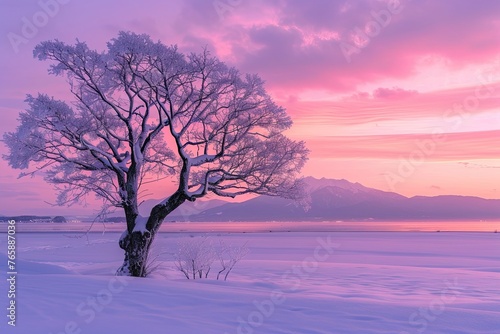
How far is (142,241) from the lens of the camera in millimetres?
16500

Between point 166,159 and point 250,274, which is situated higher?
point 166,159

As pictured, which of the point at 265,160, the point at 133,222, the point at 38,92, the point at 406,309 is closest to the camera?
the point at 406,309

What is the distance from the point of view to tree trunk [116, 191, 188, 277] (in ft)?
53.8

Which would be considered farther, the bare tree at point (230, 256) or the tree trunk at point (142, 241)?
the bare tree at point (230, 256)

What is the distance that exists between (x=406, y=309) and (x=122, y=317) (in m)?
5.66

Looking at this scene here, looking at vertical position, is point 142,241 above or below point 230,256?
above

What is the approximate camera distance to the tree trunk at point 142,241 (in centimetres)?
1641

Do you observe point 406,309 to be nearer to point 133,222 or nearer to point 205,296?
point 205,296

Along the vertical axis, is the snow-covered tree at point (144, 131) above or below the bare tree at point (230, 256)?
above

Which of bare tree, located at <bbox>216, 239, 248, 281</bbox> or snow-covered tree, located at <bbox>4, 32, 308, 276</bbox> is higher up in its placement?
snow-covered tree, located at <bbox>4, 32, 308, 276</bbox>

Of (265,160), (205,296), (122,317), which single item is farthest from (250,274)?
(122,317)

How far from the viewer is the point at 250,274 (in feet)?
68.1

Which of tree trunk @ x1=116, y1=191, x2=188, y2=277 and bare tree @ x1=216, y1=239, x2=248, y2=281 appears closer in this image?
tree trunk @ x1=116, y1=191, x2=188, y2=277

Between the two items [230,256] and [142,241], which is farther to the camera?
[230,256]
